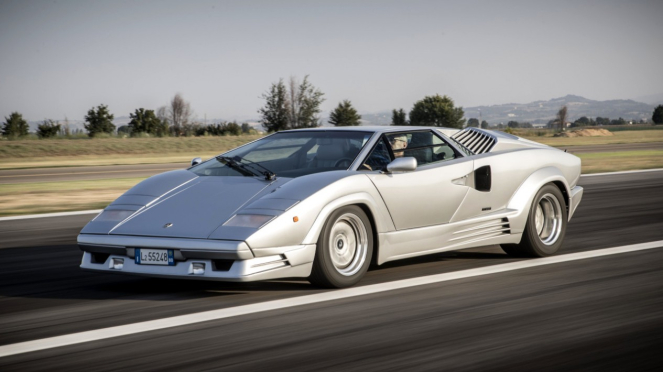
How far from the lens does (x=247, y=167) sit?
676cm

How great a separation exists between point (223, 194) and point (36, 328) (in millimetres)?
1764

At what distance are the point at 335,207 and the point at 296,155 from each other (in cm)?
118

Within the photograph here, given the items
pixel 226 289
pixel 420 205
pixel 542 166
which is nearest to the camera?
pixel 226 289

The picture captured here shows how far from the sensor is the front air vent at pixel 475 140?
25.5ft

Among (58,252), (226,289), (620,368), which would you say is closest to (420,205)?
(226,289)

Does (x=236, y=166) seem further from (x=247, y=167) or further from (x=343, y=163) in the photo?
(x=343, y=163)

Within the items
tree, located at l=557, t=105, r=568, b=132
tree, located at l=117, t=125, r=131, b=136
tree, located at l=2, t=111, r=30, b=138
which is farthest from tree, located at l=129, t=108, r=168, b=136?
tree, located at l=557, t=105, r=568, b=132

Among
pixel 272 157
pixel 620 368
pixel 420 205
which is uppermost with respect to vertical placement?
pixel 272 157

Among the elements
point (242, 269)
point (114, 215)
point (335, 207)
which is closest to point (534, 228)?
point (335, 207)

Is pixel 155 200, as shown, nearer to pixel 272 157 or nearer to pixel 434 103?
pixel 272 157

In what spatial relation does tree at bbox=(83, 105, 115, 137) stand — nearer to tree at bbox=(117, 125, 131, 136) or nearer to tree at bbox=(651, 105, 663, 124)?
tree at bbox=(117, 125, 131, 136)

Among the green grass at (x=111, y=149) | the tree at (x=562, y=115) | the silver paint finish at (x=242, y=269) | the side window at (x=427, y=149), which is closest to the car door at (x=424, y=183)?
the side window at (x=427, y=149)

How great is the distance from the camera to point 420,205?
6.73m

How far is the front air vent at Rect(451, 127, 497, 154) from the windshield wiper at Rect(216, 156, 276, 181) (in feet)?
6.89
